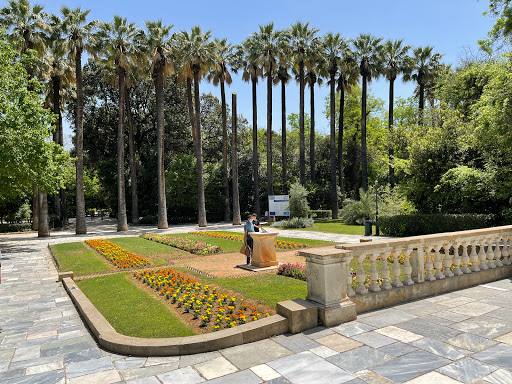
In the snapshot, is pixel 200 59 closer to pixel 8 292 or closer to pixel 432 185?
pixel 432 185

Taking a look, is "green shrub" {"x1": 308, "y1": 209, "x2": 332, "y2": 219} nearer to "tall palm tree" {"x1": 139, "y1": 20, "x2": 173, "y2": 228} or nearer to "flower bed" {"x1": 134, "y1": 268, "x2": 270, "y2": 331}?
"tall palm tree" {"x1": 139, "y1": 20, "x2": 173, "y2": 228}

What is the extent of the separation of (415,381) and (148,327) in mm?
4187

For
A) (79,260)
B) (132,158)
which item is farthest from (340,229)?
(132,158)

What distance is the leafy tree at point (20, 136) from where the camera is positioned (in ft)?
57.4

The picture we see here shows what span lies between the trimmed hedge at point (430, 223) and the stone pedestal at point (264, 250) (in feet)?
30.2

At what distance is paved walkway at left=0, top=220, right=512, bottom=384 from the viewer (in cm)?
410

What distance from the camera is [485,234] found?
320 inches

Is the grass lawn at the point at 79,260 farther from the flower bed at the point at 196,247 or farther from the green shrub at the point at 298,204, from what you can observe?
the green shrub at the point at 298,204

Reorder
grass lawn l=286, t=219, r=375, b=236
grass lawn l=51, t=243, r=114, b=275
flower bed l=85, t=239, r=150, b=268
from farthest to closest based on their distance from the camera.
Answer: grass lawn l=286, t=219, r=375, b=236 < flower bed l=85, t=239, r=150, b=268 < grass lawn l=51, t=243, r=114, b=275

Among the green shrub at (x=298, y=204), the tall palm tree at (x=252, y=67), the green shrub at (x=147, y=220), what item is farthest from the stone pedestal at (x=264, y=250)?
the green shrub at (x=147, y=220)

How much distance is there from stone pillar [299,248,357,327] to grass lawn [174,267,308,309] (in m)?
1.41

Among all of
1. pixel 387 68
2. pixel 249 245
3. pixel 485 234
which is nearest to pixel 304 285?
pixel 249 245

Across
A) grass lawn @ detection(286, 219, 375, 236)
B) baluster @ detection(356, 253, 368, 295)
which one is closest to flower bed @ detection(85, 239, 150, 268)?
baluster @ detection(356, 253, 368, 295)

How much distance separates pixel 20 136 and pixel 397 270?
18902 millimetres
